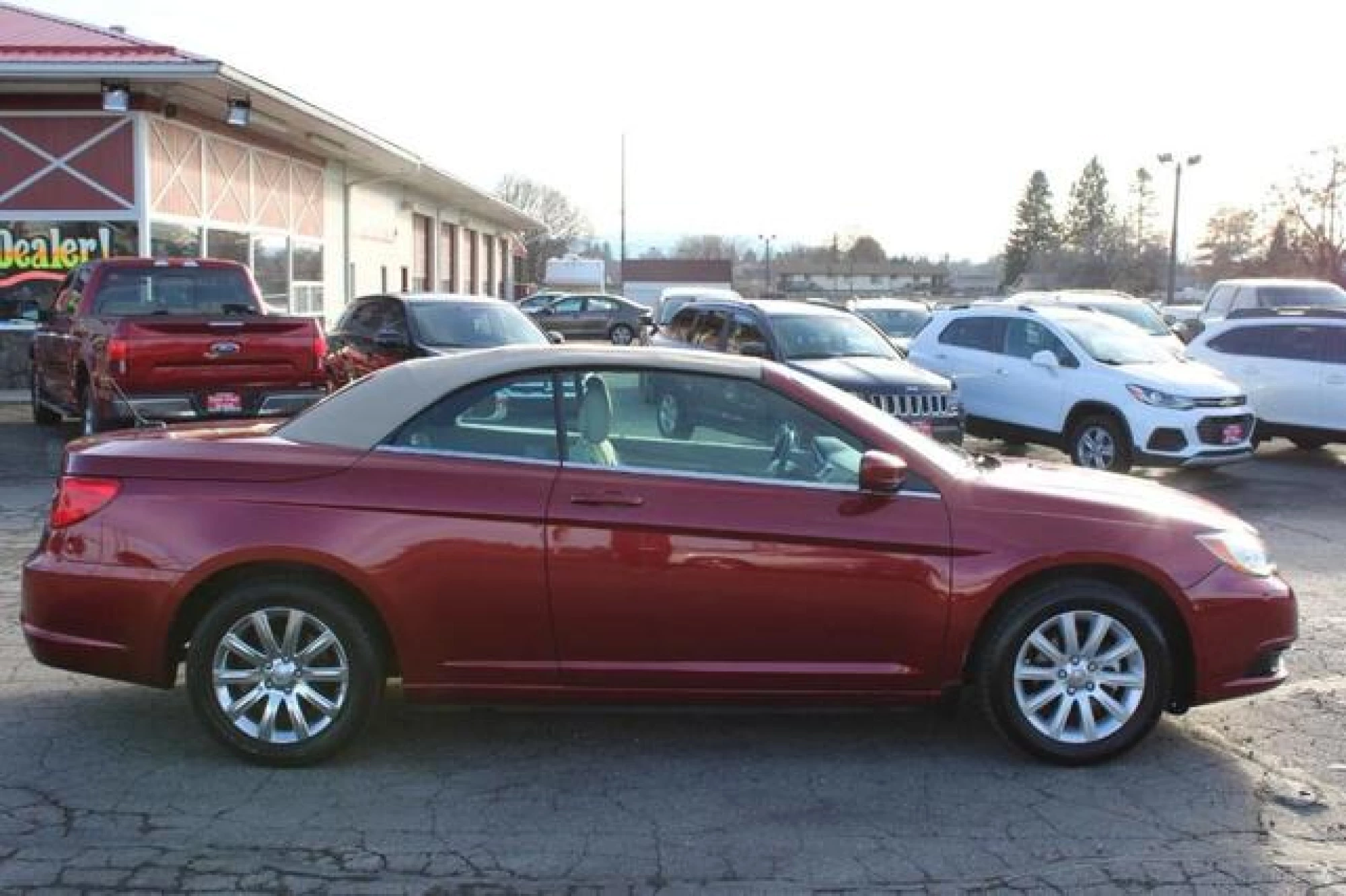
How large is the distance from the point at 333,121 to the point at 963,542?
1773 centimetres

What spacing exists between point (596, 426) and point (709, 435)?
44 cm

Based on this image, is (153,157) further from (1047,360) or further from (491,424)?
(491,424)

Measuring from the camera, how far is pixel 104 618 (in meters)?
4.64

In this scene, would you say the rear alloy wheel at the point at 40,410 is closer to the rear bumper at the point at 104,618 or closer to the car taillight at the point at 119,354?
the car taillight at the point at 119,354

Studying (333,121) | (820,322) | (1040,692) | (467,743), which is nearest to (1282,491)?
(820,322)

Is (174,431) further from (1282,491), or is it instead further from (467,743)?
(1282,491)

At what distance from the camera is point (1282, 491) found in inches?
471

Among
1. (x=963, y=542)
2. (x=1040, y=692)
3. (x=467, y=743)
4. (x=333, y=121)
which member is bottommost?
(x=467, y=743)

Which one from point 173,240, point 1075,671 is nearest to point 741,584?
point 1075,671

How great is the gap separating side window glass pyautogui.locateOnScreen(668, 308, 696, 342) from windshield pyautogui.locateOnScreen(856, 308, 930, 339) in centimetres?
865

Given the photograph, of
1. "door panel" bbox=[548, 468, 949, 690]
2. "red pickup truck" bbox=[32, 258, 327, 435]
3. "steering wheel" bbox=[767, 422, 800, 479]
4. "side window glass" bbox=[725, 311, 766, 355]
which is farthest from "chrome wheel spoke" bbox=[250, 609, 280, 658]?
"side window glass" bbox=[725, 311, 766, 355]

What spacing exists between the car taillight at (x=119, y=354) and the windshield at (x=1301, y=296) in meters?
17.6

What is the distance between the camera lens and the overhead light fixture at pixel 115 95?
16406 mm

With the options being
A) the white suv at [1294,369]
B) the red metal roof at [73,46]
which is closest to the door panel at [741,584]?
the white suv at [1294,369]
